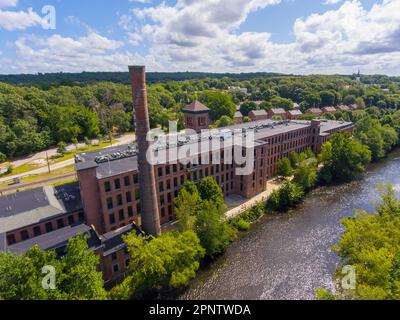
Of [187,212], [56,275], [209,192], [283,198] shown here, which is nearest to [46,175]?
[209,192]

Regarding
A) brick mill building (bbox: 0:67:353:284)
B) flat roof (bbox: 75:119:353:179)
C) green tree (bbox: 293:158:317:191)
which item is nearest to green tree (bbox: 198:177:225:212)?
brick mill building (bbox: 0:67:353:284)

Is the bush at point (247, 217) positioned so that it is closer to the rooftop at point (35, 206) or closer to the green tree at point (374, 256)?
the green tree at point (374, 256)

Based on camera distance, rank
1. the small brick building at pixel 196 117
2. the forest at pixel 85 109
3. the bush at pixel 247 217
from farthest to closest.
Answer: the forest at pixel 85 109 → the small brick building at pixel 196 117 → the bush at pixel 247 217

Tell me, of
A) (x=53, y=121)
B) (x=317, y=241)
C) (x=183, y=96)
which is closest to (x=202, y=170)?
(x=317, y=241)

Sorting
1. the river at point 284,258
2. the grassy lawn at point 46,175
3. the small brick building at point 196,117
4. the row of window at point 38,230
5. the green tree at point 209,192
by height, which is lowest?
the river at point 284,258

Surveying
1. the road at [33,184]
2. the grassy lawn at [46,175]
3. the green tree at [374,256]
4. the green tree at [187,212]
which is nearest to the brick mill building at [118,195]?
the green tree at [187,212]

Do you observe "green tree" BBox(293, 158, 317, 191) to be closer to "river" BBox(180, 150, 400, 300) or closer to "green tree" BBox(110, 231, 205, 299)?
"river" BBox(180, 150, 400, 300)

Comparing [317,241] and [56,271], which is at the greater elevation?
[56,271]
